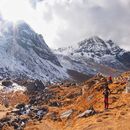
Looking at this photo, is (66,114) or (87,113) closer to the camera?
(87,113)

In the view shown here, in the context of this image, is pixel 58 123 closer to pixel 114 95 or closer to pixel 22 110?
pixel 114 95

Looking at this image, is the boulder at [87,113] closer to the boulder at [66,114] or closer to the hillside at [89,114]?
the hillside at [89,114]

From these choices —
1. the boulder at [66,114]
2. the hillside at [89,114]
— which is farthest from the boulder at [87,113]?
the boulder at [66,114]

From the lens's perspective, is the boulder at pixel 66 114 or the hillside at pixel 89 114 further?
the boulder at pixel 66 114

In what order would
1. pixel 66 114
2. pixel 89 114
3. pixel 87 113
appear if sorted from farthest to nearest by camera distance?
pixel 66 114
pixel 87 113
pixel 89 114

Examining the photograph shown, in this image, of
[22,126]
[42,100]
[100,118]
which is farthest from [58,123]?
[42,100]

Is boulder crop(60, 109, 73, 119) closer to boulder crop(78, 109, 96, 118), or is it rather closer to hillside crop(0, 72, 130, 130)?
hillside crop(0, 72, 130, 130)

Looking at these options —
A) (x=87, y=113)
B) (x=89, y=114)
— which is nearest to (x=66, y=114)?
(x=87, y=113)

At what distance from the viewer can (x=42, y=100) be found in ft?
402

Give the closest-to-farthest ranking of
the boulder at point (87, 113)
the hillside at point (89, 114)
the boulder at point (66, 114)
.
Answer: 1. the hillside at point (89, 114)
2. the boulder at point (87, 113)
3. the boulder at point (66, 114)

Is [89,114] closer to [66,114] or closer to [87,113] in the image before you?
[87,113]

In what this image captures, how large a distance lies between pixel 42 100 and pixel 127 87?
43.1m

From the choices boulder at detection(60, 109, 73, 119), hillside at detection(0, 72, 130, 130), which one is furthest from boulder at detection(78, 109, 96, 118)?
boulder at detection(60, 109, 73, 119)

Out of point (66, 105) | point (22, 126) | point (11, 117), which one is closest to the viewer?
point (22, 126)
